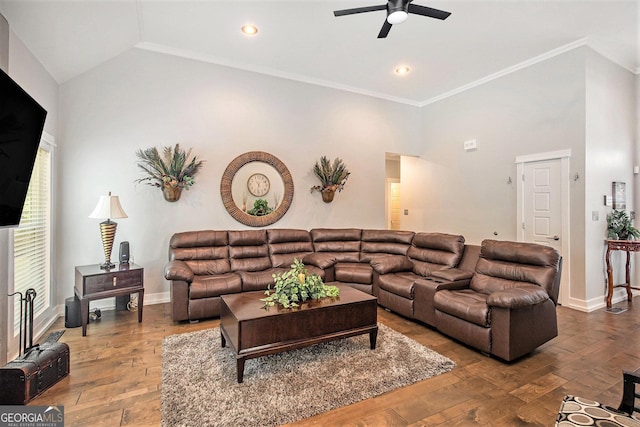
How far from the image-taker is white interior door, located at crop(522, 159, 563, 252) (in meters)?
4.37

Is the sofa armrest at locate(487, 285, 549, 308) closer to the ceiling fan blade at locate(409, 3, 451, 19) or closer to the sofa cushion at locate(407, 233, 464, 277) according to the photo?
the sofa cushion at locate(407, 233, 464, 277)

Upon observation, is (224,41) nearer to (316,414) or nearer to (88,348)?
(88,348)

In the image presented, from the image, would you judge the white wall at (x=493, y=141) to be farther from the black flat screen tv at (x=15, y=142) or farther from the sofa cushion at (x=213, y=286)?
the black flat screen tv at (x=15, y=142)

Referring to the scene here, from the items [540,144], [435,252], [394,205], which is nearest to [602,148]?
[540,144]

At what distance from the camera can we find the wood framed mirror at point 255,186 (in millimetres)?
4793

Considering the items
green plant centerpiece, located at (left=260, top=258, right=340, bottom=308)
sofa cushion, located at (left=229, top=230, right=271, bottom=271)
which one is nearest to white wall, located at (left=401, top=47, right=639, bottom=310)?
sofa cushion, located at (left=229, top=230, right=271, bottom=271)

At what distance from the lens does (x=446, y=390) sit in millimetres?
2293

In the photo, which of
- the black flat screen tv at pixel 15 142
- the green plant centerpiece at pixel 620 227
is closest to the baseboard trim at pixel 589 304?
the green plant centerpiece at pixel 620 227

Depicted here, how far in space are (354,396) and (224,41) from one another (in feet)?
14.3

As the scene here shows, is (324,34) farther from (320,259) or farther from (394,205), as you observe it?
(394,205)

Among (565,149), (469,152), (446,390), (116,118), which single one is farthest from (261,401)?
(469,152)

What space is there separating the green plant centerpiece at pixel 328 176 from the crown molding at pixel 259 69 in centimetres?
133

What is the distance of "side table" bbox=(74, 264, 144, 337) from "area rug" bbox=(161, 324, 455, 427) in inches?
33.7

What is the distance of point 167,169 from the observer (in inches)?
167
